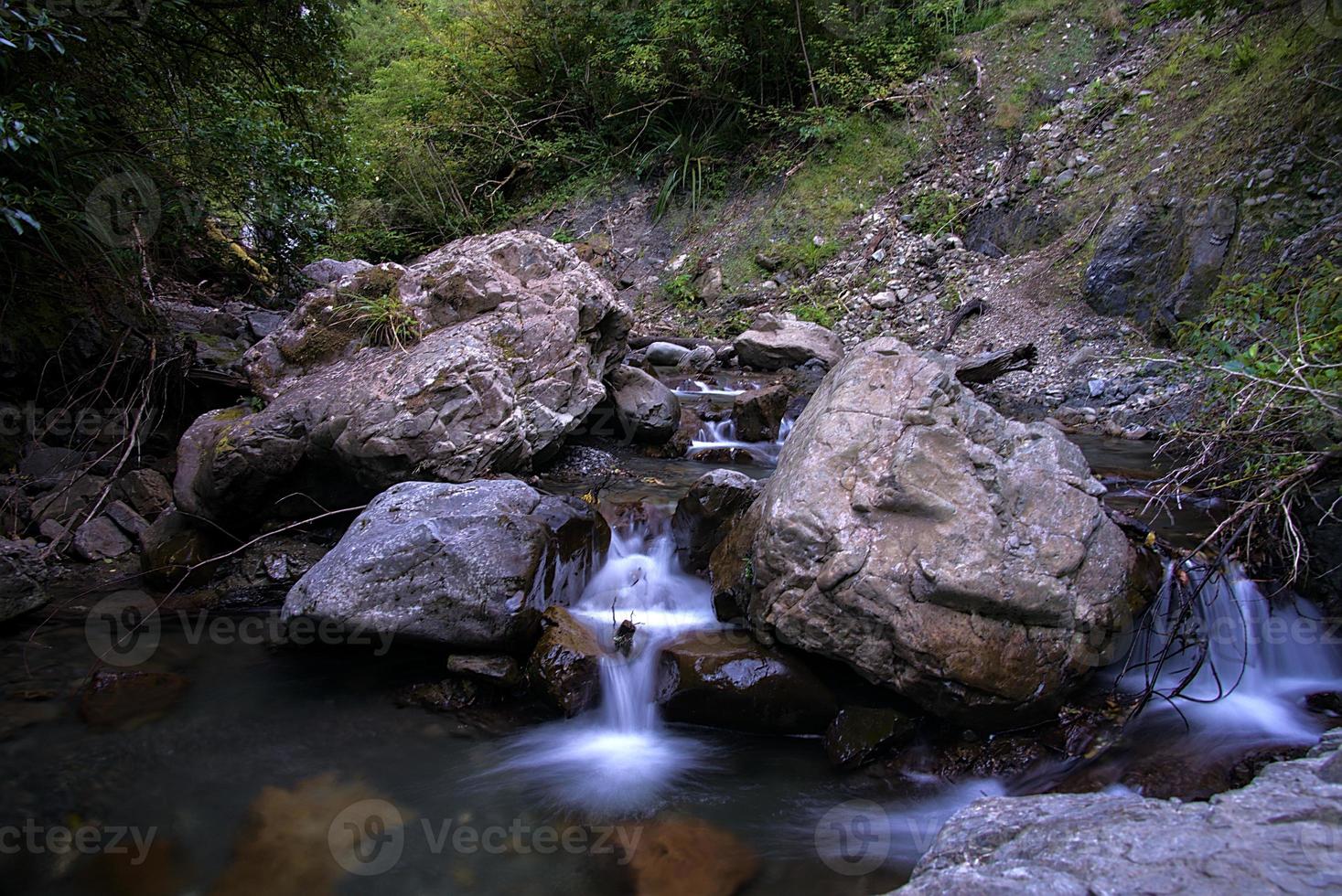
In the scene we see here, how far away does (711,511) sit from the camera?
4223 mm

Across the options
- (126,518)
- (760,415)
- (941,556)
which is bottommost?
(941,556)

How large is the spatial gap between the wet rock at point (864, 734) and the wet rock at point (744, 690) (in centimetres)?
12

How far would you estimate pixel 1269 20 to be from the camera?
6645 mm

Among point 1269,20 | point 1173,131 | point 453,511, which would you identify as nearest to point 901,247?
point 1173,131

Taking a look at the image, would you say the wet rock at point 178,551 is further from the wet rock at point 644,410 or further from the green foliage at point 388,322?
the wet rock at point 644,410

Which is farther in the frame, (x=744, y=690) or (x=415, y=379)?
(x=415, y=379)

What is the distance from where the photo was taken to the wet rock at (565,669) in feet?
11.4

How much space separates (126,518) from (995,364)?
7.41m

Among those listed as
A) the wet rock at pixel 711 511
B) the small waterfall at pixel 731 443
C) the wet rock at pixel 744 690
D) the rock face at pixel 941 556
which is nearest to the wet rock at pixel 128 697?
the wet rock at pixel 744 690

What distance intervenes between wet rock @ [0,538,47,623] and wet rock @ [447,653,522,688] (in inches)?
97.6

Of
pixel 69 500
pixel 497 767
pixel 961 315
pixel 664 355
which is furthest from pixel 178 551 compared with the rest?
pixel 961 315

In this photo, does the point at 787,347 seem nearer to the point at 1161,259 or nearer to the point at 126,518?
the point at 1161,259

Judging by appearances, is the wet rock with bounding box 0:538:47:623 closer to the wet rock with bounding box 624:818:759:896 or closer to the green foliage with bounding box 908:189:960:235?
the wet rock with bounding box 624:818:759:896

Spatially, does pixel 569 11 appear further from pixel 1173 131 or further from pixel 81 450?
pixel 81 450
